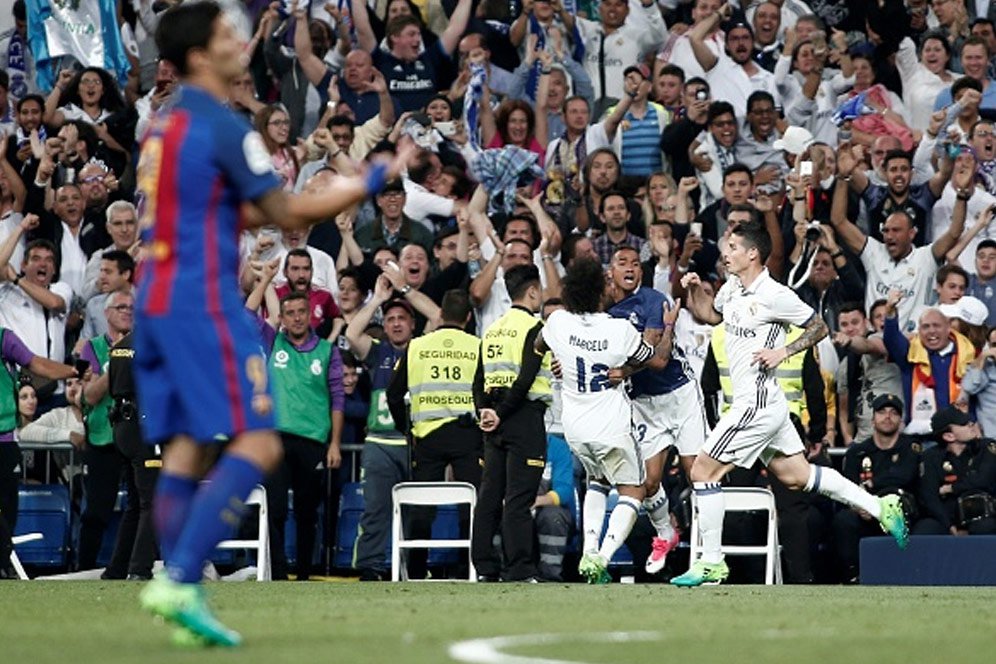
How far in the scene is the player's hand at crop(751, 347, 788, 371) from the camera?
1287cm

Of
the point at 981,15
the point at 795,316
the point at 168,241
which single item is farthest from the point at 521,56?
the point at 168,241

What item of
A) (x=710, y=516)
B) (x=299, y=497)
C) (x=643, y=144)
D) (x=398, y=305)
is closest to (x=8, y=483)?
(x=299, y=497)

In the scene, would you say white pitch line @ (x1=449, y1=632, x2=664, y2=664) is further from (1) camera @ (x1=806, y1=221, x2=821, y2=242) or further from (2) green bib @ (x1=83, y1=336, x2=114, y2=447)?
(1) camera @ (x1=806, y1=221, x2=821, y2=242)

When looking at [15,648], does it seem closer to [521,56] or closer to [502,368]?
[502,368]

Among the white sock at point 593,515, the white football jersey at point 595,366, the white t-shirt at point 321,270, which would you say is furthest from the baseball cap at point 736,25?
the white sock at point 593,515

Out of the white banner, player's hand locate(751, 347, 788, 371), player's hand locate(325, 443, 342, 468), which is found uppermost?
the white banner

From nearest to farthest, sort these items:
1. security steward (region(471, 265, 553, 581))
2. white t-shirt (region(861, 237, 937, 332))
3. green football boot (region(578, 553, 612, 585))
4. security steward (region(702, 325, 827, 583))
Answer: green football boot (region(578, 553, 612, 585)) < security steward (region(471, 265, 553, 581)) < security steward (region(702, 325, 827, 583)) < white t-shirt (region(861, 237, 937, 332))

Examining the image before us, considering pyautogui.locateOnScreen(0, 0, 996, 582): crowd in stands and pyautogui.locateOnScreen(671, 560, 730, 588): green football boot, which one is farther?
pyautogui.locateOnScreen(0, 0, 996, 582): crowd in stands

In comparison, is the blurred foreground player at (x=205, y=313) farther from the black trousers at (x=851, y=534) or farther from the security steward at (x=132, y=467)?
the black trousers at (x=851, y=534)

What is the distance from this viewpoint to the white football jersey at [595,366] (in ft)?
45.8

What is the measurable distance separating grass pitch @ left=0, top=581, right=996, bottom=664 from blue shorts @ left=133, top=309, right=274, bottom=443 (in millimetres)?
823

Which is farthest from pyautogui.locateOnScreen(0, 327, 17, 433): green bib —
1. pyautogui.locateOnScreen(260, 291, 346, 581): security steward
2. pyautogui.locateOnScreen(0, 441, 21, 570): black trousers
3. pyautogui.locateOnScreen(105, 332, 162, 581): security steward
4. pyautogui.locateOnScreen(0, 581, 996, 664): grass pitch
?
pyautogui.locateOnScreen(0, 581, 996, 664): grass pitch

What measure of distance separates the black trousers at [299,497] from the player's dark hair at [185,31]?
870 centimetres

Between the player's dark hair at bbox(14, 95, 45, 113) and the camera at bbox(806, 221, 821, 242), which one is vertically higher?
the player's dark hair at bbox(14, 95, 45, 113)
